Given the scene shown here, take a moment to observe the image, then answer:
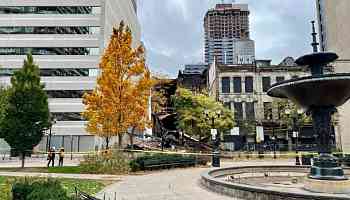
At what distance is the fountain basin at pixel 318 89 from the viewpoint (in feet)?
35.9

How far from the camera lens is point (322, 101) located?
11.7 meters

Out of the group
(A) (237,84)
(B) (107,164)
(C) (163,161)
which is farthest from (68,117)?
(B) (107,164)

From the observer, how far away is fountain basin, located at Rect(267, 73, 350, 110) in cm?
1093

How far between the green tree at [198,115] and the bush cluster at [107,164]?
67.5ft

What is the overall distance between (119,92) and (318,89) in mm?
13090

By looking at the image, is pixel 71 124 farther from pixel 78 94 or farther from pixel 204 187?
pixel 204 187

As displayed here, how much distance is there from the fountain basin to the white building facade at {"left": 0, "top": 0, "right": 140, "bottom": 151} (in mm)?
38387

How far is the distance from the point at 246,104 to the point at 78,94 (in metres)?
25.6

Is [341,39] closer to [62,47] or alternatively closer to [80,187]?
[80,187]

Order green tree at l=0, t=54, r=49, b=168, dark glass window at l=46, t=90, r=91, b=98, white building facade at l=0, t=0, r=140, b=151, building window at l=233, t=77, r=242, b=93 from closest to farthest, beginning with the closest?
green tree at l=0, t=54, r=49, b=168 → white building facade at l=0, t=0, r=140, b=151 → dark glass window at l=46, t=90, r=91, b=98 → building window at l=233, t=77, r=242, b=93

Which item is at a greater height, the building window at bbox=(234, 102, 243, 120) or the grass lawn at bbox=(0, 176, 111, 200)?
the building window at bbox=(234, 102, 243, 120)

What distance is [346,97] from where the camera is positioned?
39.0 ft

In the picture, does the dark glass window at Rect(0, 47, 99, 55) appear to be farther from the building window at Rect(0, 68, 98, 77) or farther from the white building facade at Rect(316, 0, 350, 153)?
the white building facade at Rect(316, 0, 350, 153)

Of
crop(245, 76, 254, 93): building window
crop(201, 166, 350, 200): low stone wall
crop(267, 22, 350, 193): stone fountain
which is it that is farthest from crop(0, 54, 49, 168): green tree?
crop(245, 76, 254, 93): building window
